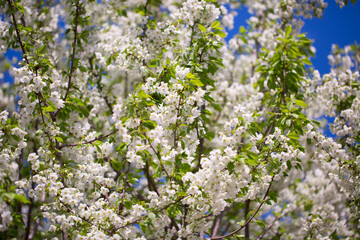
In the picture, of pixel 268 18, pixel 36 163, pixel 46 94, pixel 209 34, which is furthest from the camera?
pixel 268 18

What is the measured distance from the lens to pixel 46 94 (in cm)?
412

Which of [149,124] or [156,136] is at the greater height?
[149,124]

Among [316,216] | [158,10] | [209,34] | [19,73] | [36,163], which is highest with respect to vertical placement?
[158,10]

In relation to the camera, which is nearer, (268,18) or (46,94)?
(46,94)

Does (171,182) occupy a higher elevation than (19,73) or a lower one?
lower

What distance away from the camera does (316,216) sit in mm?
5383

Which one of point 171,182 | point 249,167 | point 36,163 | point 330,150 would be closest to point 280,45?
point 330,150

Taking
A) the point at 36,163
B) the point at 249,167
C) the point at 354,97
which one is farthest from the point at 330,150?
the point at 36,163

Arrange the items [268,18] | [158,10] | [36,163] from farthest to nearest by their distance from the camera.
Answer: [268,18]
[158,10]
[36,163]

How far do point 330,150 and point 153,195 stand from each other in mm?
2938

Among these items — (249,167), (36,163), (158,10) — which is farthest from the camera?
(158,10)

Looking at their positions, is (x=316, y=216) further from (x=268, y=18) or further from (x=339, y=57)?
(x=268, y=18)

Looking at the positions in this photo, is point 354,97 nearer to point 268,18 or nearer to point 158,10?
point 268,18

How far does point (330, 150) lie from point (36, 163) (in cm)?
434
